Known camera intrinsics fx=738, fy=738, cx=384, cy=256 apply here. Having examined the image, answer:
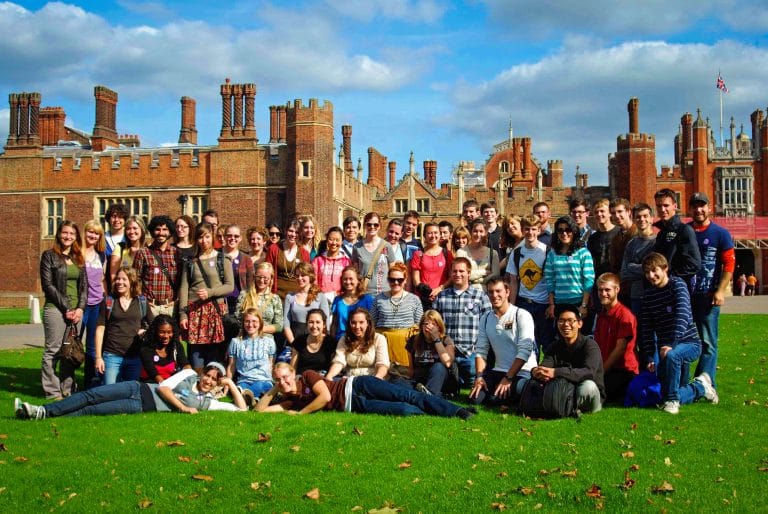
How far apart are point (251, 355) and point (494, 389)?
243 centimetres

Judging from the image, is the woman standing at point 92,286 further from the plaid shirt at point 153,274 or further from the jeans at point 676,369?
the jeans at point 676,369

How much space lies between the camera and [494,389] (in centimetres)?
701

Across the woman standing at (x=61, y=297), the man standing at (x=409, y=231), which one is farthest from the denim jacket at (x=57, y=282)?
the man standing at (x=409, y=231)

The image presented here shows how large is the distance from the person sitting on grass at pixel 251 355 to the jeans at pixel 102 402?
1.00m

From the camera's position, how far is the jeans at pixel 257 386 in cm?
723

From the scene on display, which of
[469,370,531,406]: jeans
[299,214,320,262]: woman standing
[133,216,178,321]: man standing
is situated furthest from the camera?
[299,214,320,262]: woman standing

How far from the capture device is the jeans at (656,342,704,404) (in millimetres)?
6461

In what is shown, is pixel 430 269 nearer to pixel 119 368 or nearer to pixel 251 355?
pixel 251 355

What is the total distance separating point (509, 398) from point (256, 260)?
3.43 metres

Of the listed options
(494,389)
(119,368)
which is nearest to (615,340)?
(494,389)

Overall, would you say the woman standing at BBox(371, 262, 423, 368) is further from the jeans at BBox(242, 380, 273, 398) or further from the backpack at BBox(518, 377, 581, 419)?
the backpack at BBox(518, 377, 581, 419)

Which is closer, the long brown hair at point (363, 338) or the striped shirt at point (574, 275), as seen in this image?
the long brown hair at point (363, 338)

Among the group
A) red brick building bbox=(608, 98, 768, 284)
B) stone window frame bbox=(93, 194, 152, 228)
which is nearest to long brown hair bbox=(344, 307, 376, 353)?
stone window frame bbox=(93, 194, 152, 228)

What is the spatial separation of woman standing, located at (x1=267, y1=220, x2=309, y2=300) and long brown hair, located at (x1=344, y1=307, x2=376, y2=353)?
143 cm
